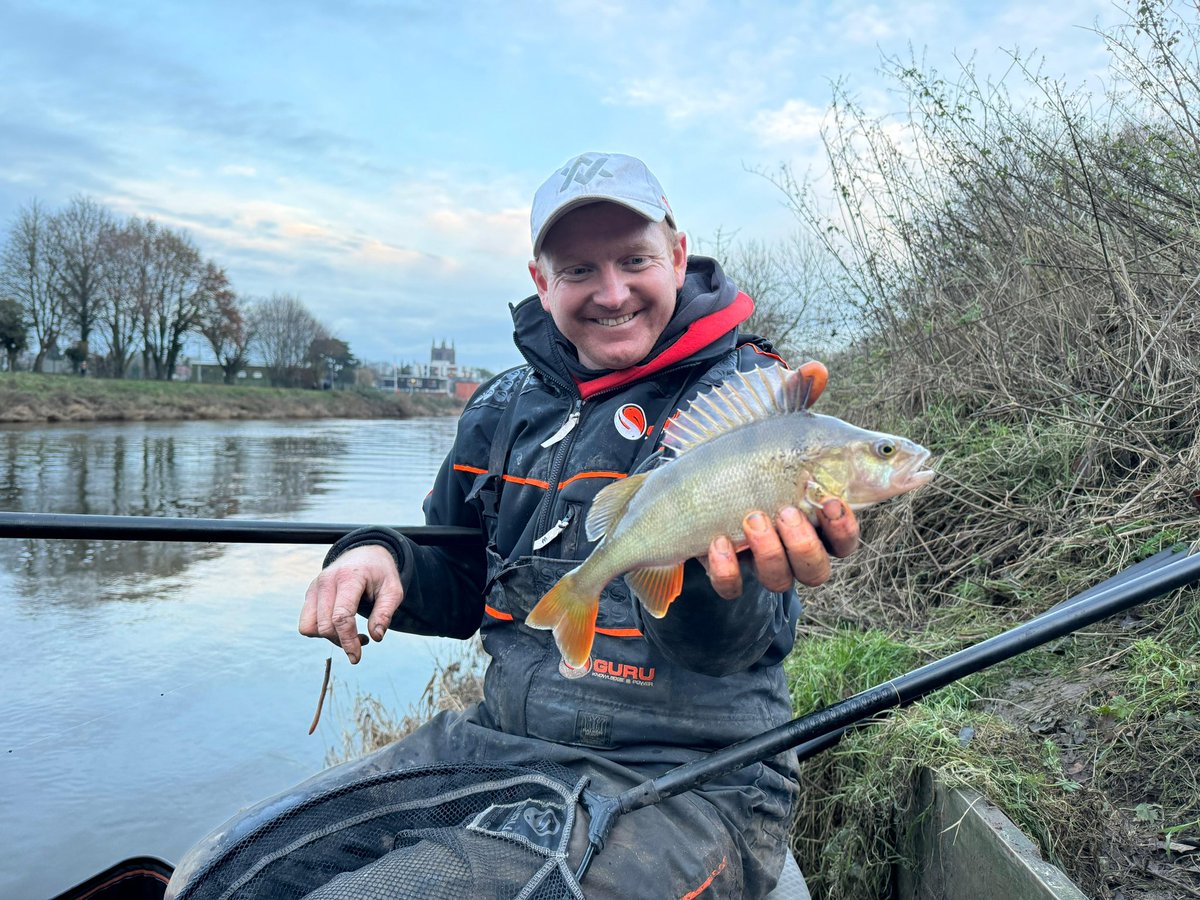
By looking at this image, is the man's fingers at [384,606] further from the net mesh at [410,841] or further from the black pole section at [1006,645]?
the black pole section at [1006,645]

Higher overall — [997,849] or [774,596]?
[774,596]

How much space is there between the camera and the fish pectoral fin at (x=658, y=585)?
1.92 metres

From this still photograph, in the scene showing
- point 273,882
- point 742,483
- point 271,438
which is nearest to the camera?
point 742,483

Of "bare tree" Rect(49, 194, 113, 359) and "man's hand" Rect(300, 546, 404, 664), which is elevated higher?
"bare tree" Rect(49, 194, 113, 359)

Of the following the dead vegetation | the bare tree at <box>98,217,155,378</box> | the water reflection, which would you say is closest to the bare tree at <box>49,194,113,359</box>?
the bare tree at <box>98,217,155,378</box>

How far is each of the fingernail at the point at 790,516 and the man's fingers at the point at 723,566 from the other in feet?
0.41

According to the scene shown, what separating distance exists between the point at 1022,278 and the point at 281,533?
5.06 metres

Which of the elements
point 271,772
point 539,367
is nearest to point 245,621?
point 271,772

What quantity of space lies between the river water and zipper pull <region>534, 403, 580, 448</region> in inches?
148

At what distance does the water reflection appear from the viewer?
31.0ft

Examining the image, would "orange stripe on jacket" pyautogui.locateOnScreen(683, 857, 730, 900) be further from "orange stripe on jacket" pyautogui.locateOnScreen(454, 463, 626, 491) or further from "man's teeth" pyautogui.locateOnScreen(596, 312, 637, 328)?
"man's teeth" pyautogui.locateOnScreen(596, 312, 637, 328)

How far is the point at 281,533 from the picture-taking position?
9.80 feet

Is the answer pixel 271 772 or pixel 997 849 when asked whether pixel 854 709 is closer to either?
pixel 997 849

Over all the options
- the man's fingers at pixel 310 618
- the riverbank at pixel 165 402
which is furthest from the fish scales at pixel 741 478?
the riverbank at pixel 165 402
